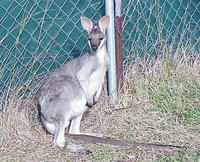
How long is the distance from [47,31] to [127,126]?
1.29 m

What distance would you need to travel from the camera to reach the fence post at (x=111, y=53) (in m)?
4.86

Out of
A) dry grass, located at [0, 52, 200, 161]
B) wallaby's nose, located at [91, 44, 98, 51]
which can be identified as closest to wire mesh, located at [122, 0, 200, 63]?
Answer: dry grass, located at [0, 52, 200, 161]

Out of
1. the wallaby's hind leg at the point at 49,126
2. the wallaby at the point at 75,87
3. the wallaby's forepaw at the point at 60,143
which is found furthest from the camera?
the wallaby's hind leg at the point at 49,126

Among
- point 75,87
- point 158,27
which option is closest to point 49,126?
point 75,87

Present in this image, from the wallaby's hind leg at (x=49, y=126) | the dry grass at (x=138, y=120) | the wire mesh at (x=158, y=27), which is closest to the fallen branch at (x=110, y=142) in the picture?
the dry grass at (x=138, y=120)

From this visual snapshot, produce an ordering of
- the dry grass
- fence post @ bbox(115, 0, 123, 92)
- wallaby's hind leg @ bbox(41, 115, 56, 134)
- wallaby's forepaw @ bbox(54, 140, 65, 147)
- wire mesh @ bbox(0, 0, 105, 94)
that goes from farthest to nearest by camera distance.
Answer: fence post @ bbox(115, 0, 123, 92) < wire mesh @ bbox(0, 0, 105, 94) < wallaby's hind leg @ bbox(41, 115, 56, 134) < wallaby's forepaw @ bbox(54, 140, 65, 147) < the dry grass

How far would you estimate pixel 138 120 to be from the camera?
4699mm

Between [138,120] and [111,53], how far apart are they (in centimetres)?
76

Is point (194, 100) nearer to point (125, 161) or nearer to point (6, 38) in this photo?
point (125, 161)

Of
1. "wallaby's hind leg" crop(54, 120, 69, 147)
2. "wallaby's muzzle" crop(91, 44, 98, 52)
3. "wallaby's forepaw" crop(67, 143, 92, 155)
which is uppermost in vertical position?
"wallaby's muzzle" crop(91, 44, 98, 52)

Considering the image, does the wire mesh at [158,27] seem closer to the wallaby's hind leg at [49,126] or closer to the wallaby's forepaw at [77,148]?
the wallaby's hind leg at [49,126]

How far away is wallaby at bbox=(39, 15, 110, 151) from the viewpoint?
4.43 metres

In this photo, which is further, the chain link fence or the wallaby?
the chain link fence

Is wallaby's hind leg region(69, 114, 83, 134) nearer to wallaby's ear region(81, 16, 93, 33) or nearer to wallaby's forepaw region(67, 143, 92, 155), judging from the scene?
wallaby's forepaw region(67, 143, 92, 155)
